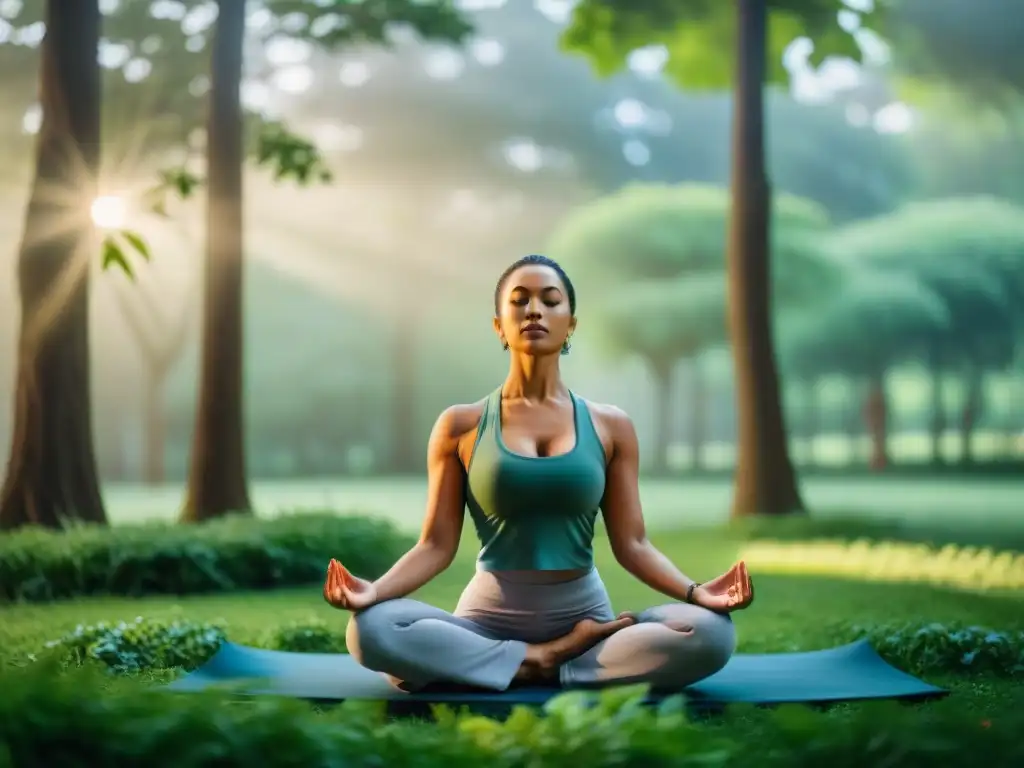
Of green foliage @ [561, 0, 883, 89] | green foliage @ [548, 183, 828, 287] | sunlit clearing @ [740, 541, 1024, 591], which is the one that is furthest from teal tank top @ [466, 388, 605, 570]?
green foliage @ [548, 183, 828, 287]

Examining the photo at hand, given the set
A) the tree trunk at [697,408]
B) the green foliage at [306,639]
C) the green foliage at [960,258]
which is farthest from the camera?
the tree trunk at [697,408]

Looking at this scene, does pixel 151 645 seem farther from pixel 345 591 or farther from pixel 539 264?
pixel 539 264

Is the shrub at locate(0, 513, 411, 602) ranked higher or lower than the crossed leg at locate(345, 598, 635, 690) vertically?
lower

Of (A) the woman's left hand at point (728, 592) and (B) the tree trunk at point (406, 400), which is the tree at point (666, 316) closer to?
(B) the tree trunk at point (406, 400)

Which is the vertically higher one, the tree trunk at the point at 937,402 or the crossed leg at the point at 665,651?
the tree trunk at the point at 937,402

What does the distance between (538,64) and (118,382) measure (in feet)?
28.3

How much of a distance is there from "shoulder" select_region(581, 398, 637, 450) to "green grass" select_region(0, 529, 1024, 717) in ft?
4.52

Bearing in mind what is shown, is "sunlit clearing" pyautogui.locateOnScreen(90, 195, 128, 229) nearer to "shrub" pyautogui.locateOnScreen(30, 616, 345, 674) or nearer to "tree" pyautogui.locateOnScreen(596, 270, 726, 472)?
"shrub" pyautogui.locateOnScreen(30, 616, 345, 674)

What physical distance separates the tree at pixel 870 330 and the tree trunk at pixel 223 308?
12.0m

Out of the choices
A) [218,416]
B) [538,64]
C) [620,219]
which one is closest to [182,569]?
[218,416]

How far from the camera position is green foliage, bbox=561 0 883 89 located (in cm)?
1193

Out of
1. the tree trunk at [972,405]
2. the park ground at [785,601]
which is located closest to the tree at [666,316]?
the tree trunk at [972,405]

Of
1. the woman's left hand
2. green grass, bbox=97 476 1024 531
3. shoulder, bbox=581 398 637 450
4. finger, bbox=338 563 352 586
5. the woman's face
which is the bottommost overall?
green grass, bbox=97 476 1024 531

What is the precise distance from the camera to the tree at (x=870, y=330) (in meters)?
19.7
